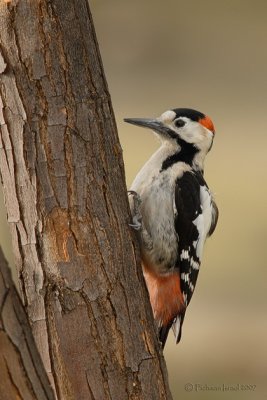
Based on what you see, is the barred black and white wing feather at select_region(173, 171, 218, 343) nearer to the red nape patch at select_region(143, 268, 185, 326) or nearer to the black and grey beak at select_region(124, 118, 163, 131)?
the red nape patch at select_region(143, 268, 185, 326)

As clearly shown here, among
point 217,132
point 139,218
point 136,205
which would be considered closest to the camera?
point 139,218

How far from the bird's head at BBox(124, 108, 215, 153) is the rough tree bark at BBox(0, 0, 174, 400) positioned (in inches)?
50.8

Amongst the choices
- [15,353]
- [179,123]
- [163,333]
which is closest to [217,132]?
[179,123]

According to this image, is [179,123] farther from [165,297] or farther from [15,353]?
[15,353]

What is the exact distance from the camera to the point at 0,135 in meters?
3.04

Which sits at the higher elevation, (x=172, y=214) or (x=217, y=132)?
(x=172, y=214)

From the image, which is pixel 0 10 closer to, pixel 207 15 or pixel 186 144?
pixel 186 144

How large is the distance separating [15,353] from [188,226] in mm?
1814

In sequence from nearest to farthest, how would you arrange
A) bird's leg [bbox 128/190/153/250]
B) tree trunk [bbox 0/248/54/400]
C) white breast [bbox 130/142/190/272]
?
tree trunk [bbox 0/248/54/400] → bird's leg [bbox 128/190/153/250] → white breast [bbox 130/142/190/272]

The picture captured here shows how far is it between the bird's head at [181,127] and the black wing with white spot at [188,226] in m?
0.19

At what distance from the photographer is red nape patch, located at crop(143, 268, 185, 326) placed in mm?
4176

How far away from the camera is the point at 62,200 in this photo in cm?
301

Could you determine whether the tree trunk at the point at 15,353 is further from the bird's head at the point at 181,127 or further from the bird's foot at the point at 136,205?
the bird's head at the point at 181,127

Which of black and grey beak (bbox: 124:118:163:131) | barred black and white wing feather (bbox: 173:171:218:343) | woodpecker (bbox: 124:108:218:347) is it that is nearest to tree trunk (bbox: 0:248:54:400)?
woodpecker (bbox: 124:108:218:347)
